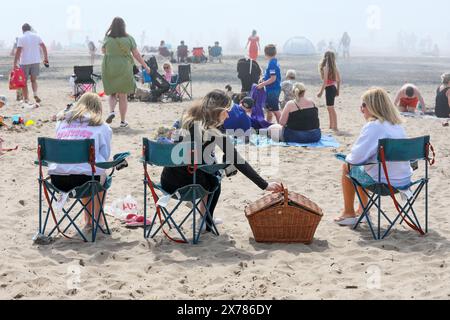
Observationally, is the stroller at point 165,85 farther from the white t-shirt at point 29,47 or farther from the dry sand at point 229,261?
the dry sand at point 229,261

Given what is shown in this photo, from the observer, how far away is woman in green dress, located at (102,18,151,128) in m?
11.6

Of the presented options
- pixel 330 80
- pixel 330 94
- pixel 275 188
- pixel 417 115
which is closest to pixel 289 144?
pixel 330 94

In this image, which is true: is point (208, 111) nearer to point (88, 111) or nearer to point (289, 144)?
point (88, 111)

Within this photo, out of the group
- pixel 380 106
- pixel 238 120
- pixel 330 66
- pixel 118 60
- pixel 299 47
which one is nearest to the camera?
pixel 380 106

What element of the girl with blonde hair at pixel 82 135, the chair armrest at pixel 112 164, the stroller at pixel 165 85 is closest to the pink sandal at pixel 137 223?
the girl with blonde hair at pixel 82 135

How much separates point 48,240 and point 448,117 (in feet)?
31.6

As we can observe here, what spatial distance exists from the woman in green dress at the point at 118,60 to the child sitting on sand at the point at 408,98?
505 cm

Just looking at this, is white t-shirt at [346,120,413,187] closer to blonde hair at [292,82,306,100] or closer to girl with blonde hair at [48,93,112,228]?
girl with blonde hair at [48,93,112,228]

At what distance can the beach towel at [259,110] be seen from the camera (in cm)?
1175

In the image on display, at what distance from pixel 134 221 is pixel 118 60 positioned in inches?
222

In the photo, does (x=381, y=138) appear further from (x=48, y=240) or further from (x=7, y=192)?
(x=7, y=192)

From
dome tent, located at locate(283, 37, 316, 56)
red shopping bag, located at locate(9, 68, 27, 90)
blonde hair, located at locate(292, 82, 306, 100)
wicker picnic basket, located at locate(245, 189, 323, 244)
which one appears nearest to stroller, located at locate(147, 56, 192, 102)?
red shopping bag, located at locate(9, 68, 27, 90)

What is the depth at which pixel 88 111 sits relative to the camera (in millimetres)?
6094

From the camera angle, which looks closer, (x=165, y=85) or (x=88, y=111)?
(x=88, y=111)
